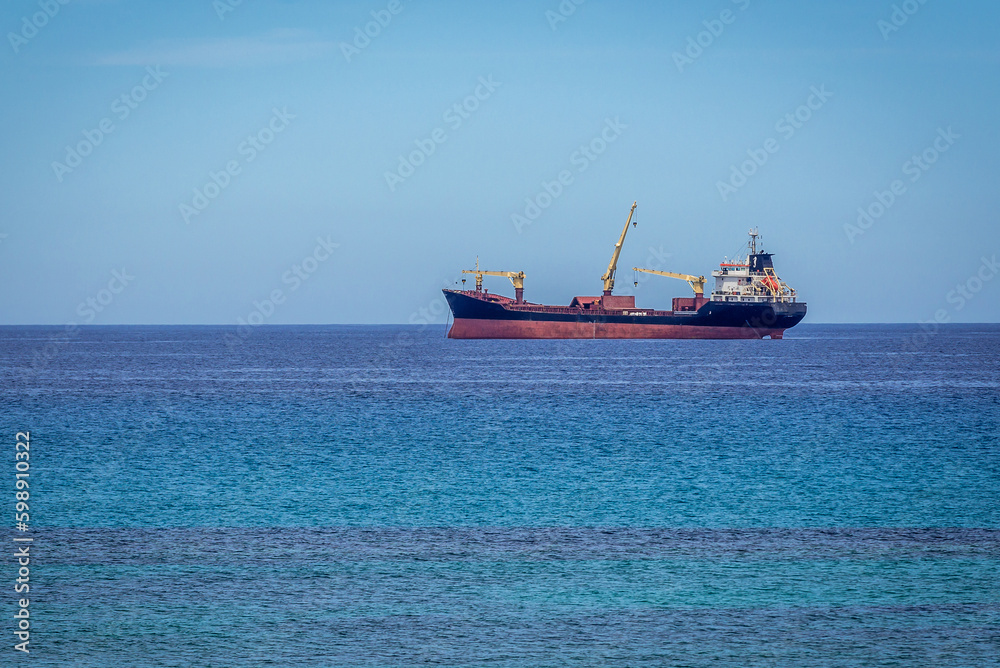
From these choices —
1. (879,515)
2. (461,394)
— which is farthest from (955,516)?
(461,394)

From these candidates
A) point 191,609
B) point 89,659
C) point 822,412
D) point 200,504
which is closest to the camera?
point 89,659

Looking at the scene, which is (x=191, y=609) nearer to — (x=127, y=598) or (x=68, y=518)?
(x=127, y=598)

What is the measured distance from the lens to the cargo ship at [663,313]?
113438 mm

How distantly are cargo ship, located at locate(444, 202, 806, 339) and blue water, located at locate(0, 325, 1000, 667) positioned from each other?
7185 cm

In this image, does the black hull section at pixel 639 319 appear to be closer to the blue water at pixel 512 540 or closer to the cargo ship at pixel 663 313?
the cargo ship at pixel 663 313

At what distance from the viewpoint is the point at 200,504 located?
2111 cm

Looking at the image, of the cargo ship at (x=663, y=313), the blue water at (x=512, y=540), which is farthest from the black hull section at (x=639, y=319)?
the blue water at (x=512, y=540)

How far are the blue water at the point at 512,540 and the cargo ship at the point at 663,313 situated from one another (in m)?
71.8

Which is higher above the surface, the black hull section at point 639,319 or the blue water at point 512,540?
the black hull section at point 639,319

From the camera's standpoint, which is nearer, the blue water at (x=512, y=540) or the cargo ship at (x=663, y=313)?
the blue water at (x=512, y=540)

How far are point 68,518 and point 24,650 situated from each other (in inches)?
333

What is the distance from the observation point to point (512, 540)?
17.6m

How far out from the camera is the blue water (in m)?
12.2

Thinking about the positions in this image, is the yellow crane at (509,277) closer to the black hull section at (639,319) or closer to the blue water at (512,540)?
the black hull section at (639,319)
